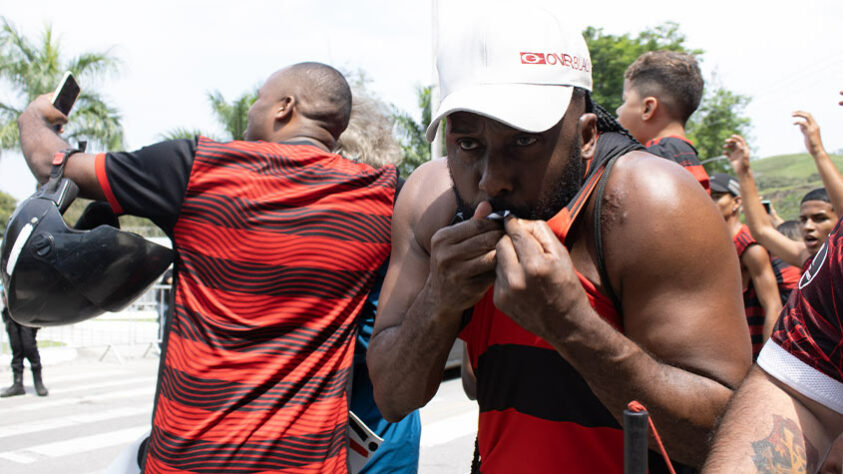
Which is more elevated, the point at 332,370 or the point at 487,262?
the point at 487,262

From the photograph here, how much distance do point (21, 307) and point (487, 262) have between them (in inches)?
59.6

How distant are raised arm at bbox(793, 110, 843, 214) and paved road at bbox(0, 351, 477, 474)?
3.36m

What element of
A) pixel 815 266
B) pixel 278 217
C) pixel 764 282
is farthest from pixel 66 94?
pixel 764 282

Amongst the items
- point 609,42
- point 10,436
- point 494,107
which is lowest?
point 10,436

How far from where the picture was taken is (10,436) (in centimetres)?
701

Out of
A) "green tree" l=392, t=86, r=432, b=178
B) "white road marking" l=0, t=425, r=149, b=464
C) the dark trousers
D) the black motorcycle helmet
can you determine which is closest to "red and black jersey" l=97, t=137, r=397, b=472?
→ the black motorcycle helmet

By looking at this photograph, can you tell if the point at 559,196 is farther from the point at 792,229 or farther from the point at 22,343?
the point at 22,343

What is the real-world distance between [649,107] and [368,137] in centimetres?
142

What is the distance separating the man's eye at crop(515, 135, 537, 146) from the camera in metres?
1.66

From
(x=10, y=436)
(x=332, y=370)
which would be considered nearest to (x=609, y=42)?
(x=10, y=436)

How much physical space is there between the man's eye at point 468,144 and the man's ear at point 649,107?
87.0 inches

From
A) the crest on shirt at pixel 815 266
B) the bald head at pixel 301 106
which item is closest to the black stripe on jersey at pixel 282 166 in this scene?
the bald head at pixel 301 106

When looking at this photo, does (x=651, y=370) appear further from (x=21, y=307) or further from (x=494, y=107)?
(x=21, y=307)

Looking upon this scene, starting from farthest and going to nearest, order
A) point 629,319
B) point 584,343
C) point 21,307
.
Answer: point 21,307
point 629,319
point 584,343
